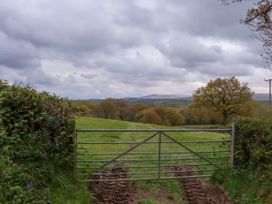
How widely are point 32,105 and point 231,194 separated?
541 cm

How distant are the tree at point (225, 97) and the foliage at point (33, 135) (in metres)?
48.1

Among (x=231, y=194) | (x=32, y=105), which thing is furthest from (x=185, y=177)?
(x=32, y=105)

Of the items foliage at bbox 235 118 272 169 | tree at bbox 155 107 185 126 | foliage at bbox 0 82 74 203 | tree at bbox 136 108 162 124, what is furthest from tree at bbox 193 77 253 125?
foliage at bbox 0 82 74 203

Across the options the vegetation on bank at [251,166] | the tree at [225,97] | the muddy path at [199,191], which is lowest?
the muddy path at [199,191]

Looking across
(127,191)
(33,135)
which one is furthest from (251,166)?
(33,135)

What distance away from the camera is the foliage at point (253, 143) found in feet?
36.2

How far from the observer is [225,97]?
59.0m

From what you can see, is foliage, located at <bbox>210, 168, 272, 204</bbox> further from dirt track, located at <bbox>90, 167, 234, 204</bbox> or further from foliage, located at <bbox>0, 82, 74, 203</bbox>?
foliage, located at <bbox>0, 82, 74, 203</bbox>

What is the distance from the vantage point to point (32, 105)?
9461mm

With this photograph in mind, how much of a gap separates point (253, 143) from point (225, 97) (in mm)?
48465

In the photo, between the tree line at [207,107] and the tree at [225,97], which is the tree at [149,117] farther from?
the tree at [225,97]

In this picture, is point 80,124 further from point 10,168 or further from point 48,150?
point 10,168

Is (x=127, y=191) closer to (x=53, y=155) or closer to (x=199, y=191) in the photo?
(x=199, y=191)

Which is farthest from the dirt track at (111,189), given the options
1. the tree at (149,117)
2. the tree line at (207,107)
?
the tree at (149,117)
